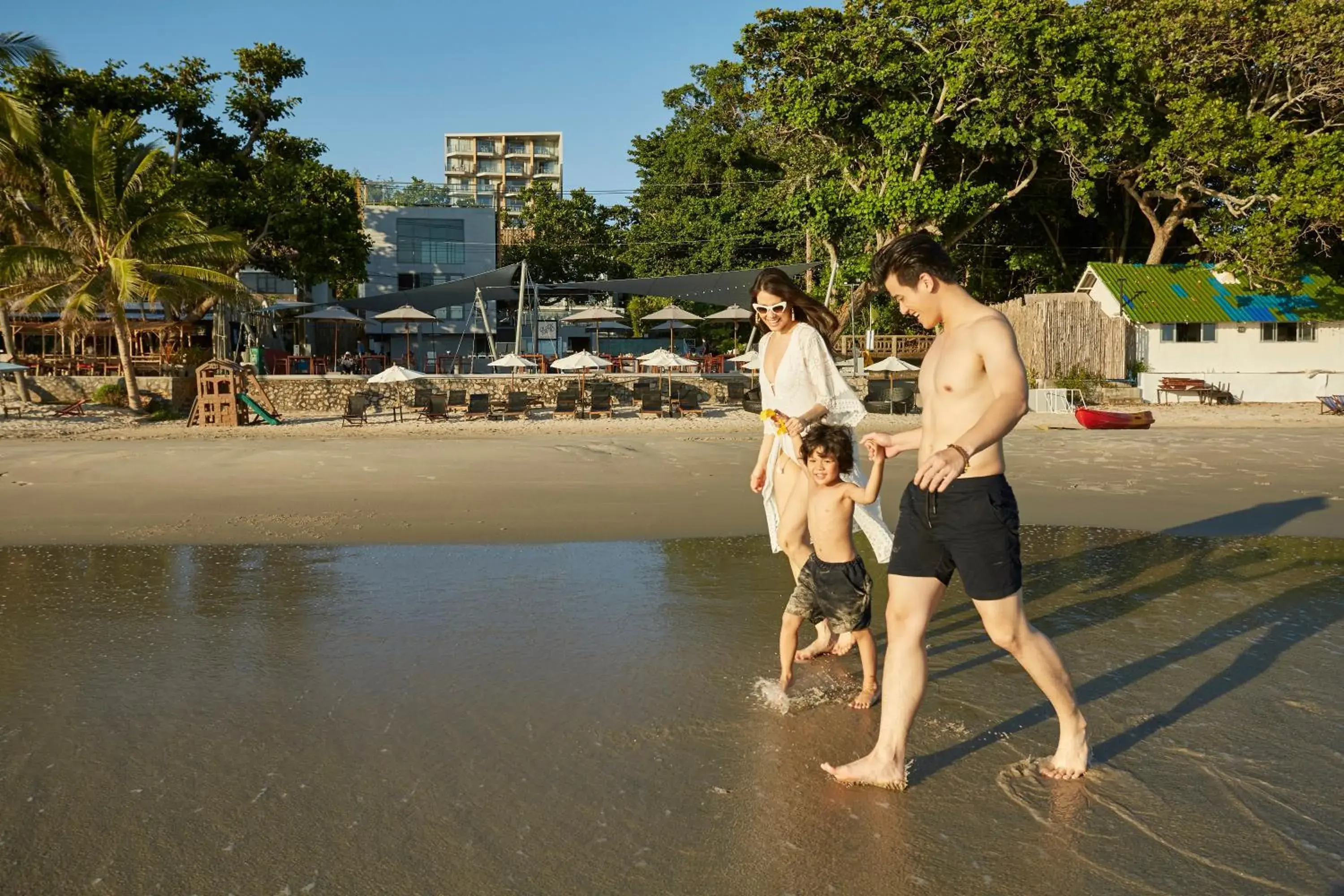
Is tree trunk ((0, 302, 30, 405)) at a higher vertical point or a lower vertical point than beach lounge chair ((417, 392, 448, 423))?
higher

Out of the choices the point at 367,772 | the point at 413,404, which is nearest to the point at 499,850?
the point at 367,772

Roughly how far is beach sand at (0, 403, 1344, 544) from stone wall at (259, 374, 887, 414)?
5790 mm

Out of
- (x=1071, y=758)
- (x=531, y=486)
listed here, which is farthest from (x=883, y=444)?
(x=531, y=486)

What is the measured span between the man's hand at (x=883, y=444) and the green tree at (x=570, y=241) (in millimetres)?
42945

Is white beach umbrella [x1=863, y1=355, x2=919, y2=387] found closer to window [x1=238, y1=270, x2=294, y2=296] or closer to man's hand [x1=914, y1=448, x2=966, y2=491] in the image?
man's hand [x1=914, y1=448, x2=966, y2=491]

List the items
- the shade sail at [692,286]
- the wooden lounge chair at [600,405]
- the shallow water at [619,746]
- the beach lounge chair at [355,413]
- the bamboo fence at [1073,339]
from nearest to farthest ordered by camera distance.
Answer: the shallow water at [619,746]
the beach lounge chair at [355,413]
the wooden lounge chair at [600,405]
the bamboo fence at [1073,339]
the shade sail at [692,286]

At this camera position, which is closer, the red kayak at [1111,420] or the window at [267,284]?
the red kayak at [1111,420]

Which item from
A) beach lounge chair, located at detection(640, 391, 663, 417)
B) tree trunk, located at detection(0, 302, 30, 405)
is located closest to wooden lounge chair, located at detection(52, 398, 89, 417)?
tree trunk, located at detection(0, 302, 30, 405)

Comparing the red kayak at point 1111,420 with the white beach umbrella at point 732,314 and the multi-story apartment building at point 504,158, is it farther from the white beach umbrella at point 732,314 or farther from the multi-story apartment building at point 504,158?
the multi-story apartment building at point 504,158

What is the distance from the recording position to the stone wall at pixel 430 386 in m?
22.2

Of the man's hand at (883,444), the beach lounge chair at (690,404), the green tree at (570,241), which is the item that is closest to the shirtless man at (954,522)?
the man's hand at (883,444)

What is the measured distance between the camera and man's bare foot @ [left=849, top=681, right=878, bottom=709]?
12.6 ft

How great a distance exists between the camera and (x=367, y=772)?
3.21 meters

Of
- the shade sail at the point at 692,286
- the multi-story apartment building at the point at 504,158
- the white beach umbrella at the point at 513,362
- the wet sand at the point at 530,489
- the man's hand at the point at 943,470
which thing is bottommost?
the wet sand at the point at 530,489
